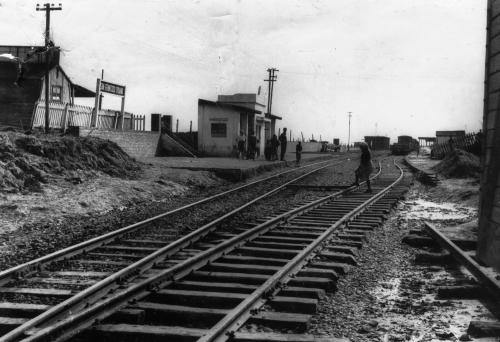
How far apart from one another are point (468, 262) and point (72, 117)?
21.6 metres

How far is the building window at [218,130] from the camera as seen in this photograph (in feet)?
106

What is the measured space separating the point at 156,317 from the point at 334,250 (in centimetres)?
360

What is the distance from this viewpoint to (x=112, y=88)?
84.2 ft

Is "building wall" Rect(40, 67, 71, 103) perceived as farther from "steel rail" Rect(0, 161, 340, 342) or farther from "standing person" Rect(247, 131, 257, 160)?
"steel rail" Rect(0, 161, 340, 342)

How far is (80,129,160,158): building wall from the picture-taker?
2319 cm

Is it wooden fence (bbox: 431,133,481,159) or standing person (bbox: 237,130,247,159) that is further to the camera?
wooden fence (bbox: 431,133,481,159)

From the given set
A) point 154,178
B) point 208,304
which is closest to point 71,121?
point 154,178

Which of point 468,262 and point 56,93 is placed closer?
point 468,262

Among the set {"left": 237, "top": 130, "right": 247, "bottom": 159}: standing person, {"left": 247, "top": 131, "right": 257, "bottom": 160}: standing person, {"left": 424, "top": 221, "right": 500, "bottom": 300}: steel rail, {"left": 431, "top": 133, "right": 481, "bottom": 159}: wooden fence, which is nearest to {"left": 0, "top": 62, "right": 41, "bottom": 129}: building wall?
{"left": 237, "top": 130, "right": 247, "bottom": 159}: standing person

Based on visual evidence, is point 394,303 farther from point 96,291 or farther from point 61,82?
point 61,82

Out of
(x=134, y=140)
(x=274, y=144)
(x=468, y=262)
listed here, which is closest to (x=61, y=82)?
(x=134, y=140)

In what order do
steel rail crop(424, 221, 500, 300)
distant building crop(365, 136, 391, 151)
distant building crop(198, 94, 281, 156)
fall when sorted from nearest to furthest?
steel rail crop(424, 221, 500, 300)
distant building crop(198, 94, 281, 156)
distant building crop(365, 136, 391, 151)

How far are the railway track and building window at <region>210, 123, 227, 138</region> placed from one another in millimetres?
23952

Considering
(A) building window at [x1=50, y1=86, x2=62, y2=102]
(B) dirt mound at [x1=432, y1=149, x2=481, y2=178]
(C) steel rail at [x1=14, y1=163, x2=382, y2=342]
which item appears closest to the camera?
(C) steel rail at [x1=14, y1=163, x2=382, y2=342]
